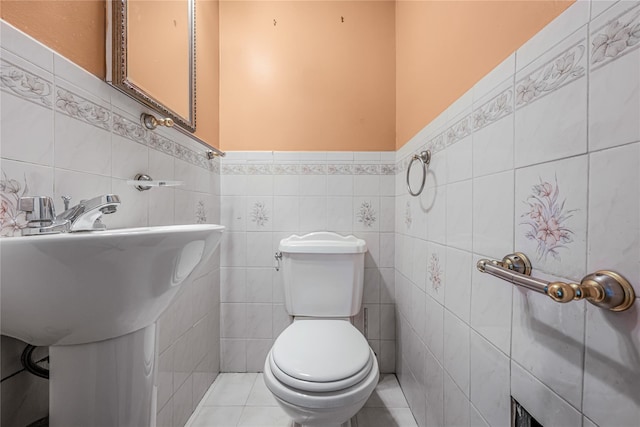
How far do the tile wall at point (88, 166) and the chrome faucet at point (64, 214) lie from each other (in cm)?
6

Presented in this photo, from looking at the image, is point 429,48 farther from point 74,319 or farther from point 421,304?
point 74,319

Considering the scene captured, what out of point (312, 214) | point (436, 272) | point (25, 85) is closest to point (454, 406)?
point (436, 272)

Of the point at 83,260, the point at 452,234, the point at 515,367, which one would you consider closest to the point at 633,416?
the point at 515,367

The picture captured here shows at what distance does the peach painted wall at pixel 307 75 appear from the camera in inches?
59.2

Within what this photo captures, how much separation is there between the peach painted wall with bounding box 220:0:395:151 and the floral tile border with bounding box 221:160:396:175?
10 centimetres

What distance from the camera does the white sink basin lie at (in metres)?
0.36

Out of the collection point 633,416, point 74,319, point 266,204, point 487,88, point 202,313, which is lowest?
point 202,313

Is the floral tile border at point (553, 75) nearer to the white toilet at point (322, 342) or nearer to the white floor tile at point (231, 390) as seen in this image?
the white toilet at point (322, 342)

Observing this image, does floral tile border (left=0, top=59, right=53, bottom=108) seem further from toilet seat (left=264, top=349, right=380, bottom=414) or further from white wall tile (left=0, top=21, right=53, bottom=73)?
toilet seat (left=264, top=349, right=380, bottom=414)

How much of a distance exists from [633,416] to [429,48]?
1221 millimetres

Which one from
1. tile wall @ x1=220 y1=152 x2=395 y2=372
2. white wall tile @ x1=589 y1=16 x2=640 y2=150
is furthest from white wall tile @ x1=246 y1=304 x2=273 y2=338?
white wall tile @ x1=589 y1=16 x2=640 y2=150

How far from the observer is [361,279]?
134 centimetres

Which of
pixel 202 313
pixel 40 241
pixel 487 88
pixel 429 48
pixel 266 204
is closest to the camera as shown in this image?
pixel 40 241

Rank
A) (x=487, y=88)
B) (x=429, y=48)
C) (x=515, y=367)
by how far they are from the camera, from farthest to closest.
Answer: (x=429, y=48) → (x=487, y=88) → (x=515, y=367)
